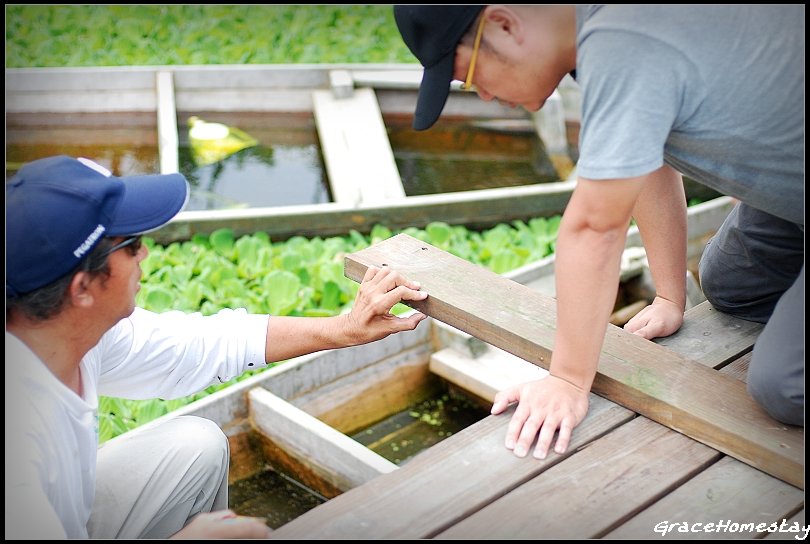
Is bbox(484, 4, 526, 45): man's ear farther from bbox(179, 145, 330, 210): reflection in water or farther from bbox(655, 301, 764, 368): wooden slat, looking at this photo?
bbox(179, 145, 330, 210): reflection in water

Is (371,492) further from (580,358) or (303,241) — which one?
(303,241)

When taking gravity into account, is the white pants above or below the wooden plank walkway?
below

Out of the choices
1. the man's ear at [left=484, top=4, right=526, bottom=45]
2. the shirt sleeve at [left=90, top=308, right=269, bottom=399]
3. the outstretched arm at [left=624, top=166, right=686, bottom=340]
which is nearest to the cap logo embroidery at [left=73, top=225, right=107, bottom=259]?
the shirt sleeve at [left=90, top=308, right=269, bottom=399]

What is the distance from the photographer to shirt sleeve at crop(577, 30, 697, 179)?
172cm

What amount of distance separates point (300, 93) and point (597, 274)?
4.10 m

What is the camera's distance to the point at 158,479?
85.7 inches

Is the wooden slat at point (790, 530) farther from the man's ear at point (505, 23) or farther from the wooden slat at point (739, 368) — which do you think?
the man's ear at point (505, 23)

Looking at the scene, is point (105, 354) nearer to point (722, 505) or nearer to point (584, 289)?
point (584, 289)

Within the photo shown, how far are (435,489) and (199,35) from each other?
5.18 m

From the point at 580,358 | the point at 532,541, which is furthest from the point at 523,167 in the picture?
the point at 532,541

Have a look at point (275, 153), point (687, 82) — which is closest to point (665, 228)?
point (687, 82)

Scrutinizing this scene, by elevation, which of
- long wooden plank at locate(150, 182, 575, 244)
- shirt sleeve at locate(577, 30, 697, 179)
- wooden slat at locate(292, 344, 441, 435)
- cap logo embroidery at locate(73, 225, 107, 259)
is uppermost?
shirt sleeve at locate(577, 30, 697, 179)

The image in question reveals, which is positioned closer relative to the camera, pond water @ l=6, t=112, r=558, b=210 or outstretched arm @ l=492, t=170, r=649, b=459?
outstretched arm @ l=492, t=170, r=649, b=459

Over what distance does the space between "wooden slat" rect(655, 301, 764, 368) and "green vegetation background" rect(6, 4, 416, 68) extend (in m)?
4.13
